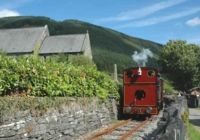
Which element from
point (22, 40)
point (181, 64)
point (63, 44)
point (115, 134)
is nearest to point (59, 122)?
point (115, 134)

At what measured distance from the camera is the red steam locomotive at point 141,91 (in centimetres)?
2594

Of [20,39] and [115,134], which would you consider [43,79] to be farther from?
[20,39]

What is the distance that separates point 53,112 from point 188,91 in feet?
249

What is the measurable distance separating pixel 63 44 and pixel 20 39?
7.93 meters

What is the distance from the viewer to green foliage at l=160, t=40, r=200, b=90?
3573 inches

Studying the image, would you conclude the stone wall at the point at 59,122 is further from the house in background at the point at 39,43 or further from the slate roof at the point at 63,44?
the house in background at the point at 39,43

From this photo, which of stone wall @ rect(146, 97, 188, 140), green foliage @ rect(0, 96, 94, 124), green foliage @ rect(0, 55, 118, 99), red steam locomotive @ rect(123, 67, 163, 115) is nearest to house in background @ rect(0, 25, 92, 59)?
red steam locomotive @ rect(123, 67, 163, 115)

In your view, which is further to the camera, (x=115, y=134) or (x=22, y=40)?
(x=22, y=40)

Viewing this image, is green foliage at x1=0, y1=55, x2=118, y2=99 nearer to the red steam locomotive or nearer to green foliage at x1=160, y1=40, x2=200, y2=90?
the red steam locomotive

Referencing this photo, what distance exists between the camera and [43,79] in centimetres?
1533

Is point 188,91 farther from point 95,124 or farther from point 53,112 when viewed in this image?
point 53,112

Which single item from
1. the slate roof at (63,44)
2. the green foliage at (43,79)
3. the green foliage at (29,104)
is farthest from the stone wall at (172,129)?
the slate roof at (63,44)

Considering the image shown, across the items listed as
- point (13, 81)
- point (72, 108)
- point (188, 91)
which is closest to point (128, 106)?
point (72, 108)

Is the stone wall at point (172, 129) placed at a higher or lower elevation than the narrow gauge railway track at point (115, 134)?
higher
